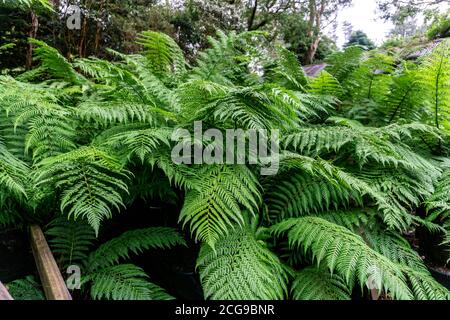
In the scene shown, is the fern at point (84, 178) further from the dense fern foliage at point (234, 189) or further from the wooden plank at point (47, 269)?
the wooden plank at point (47, 269)

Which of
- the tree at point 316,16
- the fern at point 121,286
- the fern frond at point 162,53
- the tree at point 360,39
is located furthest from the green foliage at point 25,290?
the tree at point 360,39

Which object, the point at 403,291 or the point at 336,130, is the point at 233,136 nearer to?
the point at 336,130

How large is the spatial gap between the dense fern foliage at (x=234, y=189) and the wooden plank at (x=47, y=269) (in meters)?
0.05

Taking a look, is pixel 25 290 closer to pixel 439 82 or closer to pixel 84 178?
pixel 84 178

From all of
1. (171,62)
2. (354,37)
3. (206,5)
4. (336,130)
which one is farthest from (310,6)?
(336,130)

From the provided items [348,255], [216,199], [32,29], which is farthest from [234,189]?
[32,29]

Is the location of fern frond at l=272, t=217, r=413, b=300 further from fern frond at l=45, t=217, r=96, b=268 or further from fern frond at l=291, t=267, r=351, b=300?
fern frond at l=45, t=217, r=96, b=268

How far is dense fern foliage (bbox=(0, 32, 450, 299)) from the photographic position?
40.8 inches

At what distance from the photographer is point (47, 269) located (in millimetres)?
1084

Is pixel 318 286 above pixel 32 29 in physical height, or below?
below

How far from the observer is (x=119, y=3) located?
14.6 feet

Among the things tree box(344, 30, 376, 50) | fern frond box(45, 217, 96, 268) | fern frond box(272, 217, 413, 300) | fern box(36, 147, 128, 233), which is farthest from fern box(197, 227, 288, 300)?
tree box(344, 30, 376, 50)

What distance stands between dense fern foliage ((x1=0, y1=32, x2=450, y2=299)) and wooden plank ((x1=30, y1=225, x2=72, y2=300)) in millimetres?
53

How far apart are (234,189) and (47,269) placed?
715 millimetres
